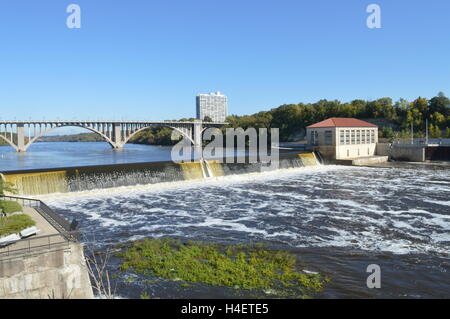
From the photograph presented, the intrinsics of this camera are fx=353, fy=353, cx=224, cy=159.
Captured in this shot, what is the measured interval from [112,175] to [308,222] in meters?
15.8

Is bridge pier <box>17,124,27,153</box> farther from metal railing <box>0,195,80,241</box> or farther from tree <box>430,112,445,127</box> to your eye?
tree <box>430,112,445,127</box>

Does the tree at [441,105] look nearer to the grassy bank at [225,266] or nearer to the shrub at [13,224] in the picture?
the grassy bank at [225,266]

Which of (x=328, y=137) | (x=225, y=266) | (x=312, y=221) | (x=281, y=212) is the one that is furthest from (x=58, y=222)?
(x=328, y=137)

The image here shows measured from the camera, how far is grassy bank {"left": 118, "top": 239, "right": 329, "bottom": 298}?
32.6 ft

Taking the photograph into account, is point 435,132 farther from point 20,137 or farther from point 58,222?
point 20,137

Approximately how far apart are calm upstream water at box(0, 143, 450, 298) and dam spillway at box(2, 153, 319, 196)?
759mm

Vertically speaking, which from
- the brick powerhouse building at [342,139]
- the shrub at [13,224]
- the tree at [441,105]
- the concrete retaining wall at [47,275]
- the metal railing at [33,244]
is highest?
the tree at [441,105]

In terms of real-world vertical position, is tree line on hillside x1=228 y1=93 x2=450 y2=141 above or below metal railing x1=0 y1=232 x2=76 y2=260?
above

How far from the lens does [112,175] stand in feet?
87.4

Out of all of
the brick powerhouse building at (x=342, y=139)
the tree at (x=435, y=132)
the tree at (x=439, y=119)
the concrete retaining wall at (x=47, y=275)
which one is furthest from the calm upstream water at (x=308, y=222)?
the tree at (x=439, y=119)

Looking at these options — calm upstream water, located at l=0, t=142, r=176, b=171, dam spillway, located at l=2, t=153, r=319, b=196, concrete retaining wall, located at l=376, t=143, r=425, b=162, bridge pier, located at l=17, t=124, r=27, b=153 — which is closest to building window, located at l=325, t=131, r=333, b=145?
concrete retaining wall, located at l=376, t=143, r=425, b=162

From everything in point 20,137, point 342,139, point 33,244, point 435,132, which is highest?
point 20,137

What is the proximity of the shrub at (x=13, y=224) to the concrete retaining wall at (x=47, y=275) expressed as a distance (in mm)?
1423

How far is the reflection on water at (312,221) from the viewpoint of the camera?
10680 millimetres
